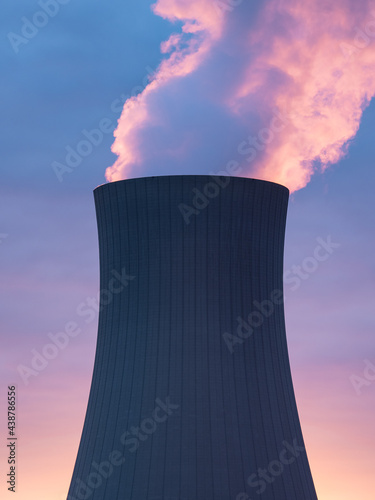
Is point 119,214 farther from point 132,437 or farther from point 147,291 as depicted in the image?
point 132,437

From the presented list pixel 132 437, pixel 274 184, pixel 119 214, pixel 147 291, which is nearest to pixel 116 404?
pixel 132 437

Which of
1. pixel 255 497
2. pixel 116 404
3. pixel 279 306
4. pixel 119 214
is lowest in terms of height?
pixel 255 497

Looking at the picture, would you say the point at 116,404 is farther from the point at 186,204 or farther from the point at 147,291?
the point at 186,204

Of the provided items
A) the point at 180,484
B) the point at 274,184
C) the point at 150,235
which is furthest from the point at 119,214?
the point at 180,484

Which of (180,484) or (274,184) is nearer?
(180,484)

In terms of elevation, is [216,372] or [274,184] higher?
[274,184]

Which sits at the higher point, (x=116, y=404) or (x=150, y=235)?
(x=150, y=235)
